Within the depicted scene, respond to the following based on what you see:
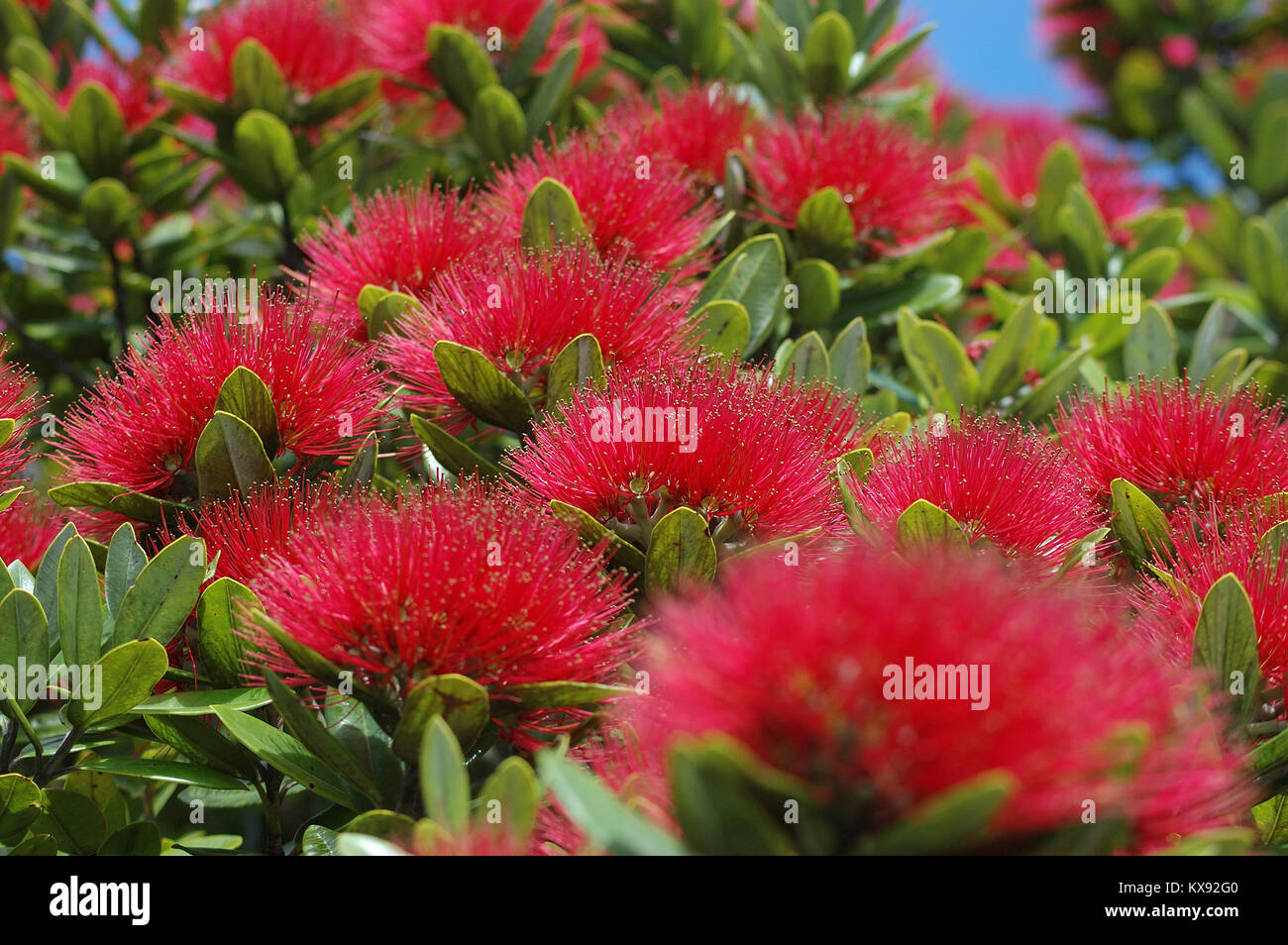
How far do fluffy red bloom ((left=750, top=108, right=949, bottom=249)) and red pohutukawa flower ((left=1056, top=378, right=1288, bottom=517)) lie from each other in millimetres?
734

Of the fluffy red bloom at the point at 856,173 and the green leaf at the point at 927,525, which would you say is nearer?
the green leaf at the point at 927,525

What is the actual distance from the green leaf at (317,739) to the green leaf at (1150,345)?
1.84 m

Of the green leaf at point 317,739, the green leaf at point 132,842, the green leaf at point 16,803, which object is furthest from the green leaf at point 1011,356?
the green leaf at point 16,803

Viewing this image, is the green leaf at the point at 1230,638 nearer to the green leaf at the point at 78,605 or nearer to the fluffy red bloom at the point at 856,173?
the fluffy red bloom at the point at 856,173

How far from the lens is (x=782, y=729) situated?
3.94 ft

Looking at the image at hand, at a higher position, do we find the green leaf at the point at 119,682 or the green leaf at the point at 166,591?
the green leaf at the point at 166,591

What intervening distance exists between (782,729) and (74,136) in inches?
108

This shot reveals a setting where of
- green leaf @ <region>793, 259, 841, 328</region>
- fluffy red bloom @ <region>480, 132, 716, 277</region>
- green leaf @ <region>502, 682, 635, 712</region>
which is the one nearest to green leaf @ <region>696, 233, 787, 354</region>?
fluffy red bloom @ <region>480, 132, 716, 277</region>

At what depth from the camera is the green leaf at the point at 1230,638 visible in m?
1.66

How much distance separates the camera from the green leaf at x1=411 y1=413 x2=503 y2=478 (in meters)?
2.04
